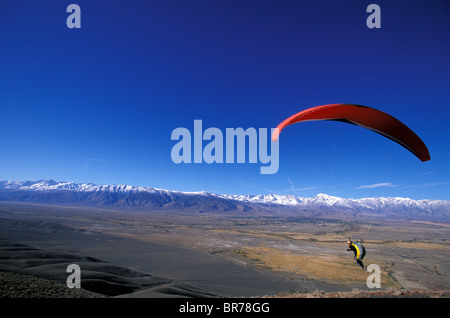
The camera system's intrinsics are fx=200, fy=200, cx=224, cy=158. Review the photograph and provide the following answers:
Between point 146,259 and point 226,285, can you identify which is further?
point 146,259

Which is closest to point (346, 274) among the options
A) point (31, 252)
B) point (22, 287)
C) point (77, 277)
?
point (77, 277)
